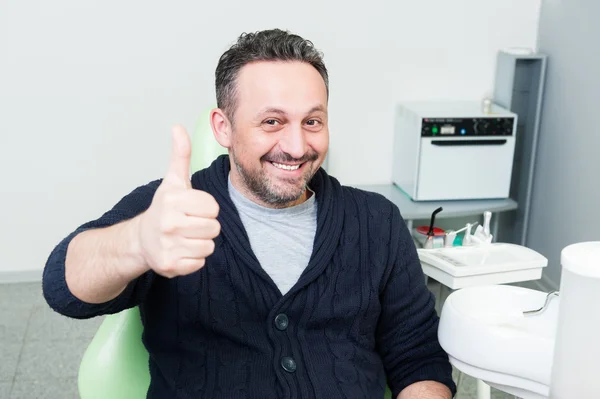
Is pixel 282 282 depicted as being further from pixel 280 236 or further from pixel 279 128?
pixel 279 128

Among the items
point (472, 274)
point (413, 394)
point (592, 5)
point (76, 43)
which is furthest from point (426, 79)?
point (413, 394)

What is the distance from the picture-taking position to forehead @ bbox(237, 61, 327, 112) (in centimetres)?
152

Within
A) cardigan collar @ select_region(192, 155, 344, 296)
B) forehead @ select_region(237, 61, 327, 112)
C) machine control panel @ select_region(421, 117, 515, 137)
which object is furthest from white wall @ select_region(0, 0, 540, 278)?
forehead @ select_region(237, 61, 327, 112)

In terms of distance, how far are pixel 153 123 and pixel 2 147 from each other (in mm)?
655

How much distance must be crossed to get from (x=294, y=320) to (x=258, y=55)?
546mm

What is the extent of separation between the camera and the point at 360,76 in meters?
3.46

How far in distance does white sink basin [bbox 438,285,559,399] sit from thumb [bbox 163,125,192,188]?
470 mm

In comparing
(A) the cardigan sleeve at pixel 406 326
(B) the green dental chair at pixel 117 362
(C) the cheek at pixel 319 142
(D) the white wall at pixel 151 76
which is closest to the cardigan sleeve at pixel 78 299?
(B) the green dental chair at pixel 117 362

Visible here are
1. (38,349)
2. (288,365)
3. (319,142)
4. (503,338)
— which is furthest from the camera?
(38,349)

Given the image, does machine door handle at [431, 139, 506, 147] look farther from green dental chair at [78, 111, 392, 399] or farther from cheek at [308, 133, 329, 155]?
green dental chair at [78, 111, 392, 399]

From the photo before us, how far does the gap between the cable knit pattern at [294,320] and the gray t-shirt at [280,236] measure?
0.04m

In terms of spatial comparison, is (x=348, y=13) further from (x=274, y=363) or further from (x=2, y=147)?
(x=274, y=363)

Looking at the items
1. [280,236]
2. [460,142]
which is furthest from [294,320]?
[460,142]

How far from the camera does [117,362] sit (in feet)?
5.00
